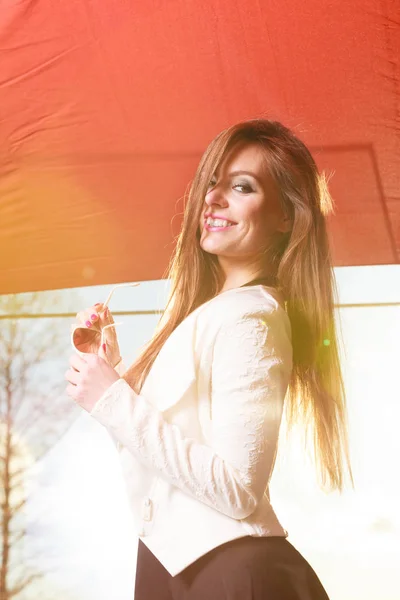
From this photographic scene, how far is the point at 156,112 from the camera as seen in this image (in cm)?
167

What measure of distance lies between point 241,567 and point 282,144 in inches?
28.8

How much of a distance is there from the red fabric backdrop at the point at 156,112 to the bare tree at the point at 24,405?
5.5 inches

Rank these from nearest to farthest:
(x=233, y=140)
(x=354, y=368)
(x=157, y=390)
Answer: (x=157, y=390), (x=233, y=140), (x=354, y=368)

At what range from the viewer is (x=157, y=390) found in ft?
3.57

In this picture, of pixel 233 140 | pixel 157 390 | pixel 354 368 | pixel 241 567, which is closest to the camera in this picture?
pixel 241 567

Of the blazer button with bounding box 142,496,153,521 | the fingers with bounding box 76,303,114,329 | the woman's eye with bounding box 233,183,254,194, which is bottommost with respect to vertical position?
the blazer button with bounding box 142,496,153,521

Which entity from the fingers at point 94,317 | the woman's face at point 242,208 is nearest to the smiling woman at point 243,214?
the woman's face at point 242,208

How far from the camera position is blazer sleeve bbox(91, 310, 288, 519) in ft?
3.14

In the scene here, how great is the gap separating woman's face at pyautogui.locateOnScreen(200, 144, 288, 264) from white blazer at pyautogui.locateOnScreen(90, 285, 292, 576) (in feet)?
0.61

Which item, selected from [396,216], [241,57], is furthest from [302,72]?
[396,216]

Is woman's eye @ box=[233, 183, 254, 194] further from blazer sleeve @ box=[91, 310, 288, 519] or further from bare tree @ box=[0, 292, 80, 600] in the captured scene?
bare tree @ box=[0, 292, 80, 600]

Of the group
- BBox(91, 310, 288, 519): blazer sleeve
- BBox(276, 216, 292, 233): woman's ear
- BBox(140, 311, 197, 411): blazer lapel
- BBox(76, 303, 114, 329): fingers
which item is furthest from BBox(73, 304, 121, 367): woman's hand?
BBox(276, 216, 292, 233): woman's ear

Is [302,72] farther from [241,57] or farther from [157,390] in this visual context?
[157,390]

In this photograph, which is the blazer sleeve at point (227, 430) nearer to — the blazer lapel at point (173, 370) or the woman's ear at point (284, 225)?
the blazer lapel at point (173, 370)
